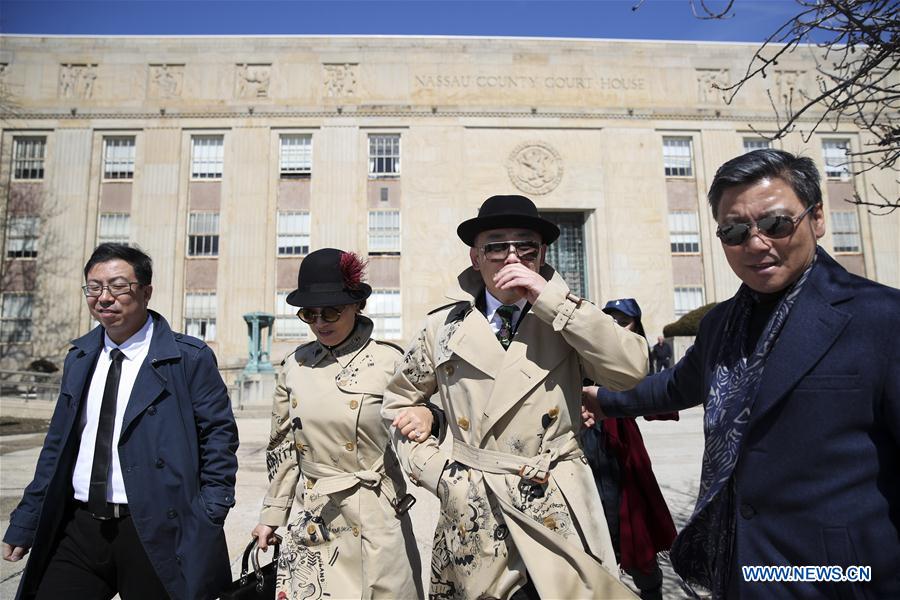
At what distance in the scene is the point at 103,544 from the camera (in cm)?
274

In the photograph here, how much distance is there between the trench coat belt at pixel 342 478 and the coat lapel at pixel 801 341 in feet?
6.15

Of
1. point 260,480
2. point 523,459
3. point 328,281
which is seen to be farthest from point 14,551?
point 260,480

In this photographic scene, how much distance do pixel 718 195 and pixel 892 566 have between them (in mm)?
1194

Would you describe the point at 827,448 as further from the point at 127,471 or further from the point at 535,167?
the point at 535,167

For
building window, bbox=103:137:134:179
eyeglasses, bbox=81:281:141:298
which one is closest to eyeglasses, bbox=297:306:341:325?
eyeglasses, bbox=81:281:141:298

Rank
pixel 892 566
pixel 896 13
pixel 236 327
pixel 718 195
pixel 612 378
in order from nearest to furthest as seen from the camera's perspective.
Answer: pixel 892 566 → pixel 718 195 → pixel 612 378 → pixel 896 13 → pixel 236 327

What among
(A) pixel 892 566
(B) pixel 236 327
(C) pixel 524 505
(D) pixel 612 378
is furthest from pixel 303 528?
(B) pixel 236 327

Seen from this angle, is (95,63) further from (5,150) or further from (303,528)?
(303,528)

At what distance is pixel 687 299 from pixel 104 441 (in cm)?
2618

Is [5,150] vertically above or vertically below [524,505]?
above

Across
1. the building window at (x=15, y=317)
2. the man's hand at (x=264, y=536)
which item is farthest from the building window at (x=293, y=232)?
the man's hand at (x=264, y=536)

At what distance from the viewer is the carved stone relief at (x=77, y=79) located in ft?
85.4

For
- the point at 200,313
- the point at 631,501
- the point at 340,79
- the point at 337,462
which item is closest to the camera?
the point at 337,462

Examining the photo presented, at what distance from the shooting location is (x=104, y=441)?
2.82 meters
